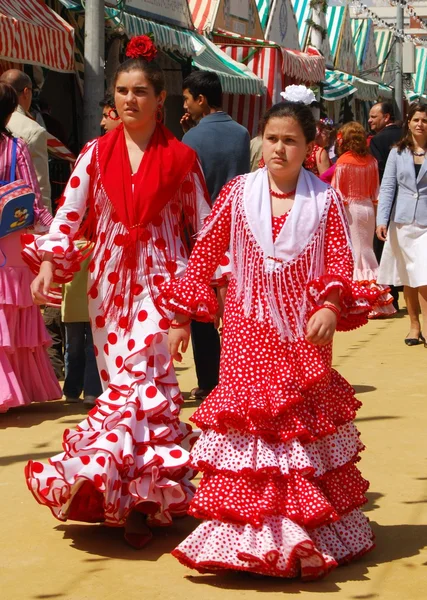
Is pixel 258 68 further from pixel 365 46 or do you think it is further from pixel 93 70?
pixel 365 46

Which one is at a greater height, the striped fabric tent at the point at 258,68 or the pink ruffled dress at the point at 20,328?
the striped fabric tent at the point at 258,68

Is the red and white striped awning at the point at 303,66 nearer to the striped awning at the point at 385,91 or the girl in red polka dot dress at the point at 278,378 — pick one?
the striped awning at the point at 385,91

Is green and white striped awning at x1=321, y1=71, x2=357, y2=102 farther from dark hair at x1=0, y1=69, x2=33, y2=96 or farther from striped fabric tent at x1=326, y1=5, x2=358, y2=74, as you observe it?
dark hair at x1=0, y1=69, x2=33, y2=96

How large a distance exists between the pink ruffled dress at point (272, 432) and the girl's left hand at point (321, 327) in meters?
0.09

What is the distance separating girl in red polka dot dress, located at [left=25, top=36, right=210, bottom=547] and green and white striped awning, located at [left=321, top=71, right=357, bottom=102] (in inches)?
778

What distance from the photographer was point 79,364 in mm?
7730

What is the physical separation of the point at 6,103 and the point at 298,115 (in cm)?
302

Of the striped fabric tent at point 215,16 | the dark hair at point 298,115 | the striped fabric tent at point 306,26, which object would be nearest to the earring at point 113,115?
the dark hair at point 298,115

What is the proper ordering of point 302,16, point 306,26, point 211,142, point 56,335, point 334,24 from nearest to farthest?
point 211,142, point 56,335, point 306,26, point 302,16, point 334,24

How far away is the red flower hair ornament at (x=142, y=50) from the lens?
203 inches

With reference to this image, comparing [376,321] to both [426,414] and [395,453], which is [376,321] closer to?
[426,414]

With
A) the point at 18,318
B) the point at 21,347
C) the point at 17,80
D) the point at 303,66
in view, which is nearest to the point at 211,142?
the point at 17,80

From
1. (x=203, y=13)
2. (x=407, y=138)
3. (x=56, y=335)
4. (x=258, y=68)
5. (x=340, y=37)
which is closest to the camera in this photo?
(x=56, y=335)

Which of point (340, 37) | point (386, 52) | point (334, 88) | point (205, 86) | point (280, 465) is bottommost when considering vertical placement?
point (280, 465)
